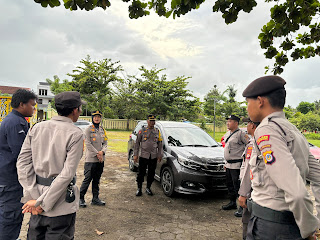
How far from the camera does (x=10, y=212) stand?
2.60 metres

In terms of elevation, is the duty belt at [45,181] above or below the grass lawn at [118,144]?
above

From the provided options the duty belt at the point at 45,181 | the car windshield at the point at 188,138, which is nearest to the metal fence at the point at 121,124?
the car windshield at the point at 188,138

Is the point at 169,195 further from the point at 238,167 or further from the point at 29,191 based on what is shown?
the point at 29,191

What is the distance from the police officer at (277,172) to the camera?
4.07 feet

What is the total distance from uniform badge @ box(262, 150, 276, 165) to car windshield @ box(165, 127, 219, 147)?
13.3 ft

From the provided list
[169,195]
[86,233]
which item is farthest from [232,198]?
[86,233]

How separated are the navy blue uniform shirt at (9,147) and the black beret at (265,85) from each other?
8.93ft

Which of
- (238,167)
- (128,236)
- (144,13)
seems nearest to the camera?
(144,13)

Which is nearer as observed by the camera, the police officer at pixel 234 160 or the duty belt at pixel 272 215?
the duty belt at pixel 272 215

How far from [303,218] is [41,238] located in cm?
207

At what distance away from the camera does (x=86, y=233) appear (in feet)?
11.0

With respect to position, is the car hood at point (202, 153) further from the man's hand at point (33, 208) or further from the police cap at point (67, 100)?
the man's hand at point (33, 208)

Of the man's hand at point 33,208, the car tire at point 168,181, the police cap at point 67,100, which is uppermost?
the police cap at point 67,100

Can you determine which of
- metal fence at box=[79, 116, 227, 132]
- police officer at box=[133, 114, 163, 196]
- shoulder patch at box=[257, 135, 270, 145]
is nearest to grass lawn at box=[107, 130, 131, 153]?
police officer at box=[133, 114, 163, 196]
